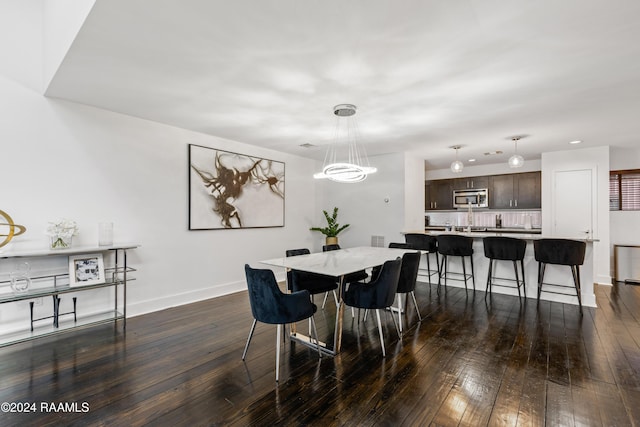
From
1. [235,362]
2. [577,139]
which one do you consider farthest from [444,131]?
[235,362]

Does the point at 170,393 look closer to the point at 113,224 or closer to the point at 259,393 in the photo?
the point at 259,393

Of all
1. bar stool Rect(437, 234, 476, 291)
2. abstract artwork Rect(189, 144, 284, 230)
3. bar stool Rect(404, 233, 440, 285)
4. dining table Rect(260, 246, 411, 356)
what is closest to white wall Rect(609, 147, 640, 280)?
bar stool Rect(437, 234, 476, 291)

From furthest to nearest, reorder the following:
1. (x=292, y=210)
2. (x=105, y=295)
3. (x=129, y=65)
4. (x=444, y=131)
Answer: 1. (x=292, y=210)
2. (x=444, y=131)
3. (x=105, y=295)
4. (x=129, y=65)

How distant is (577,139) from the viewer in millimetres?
4855

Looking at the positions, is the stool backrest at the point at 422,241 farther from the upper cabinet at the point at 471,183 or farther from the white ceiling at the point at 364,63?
the upper cabinet at the point at 471,183

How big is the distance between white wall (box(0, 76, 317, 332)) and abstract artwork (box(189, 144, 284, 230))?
13cm

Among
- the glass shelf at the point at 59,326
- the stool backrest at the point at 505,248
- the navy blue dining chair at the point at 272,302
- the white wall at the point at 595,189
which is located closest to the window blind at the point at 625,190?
the white wall at the point at 595,189

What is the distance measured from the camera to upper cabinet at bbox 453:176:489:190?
7.32 meters

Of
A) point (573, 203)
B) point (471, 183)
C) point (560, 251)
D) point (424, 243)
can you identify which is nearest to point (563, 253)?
point (560, 251)

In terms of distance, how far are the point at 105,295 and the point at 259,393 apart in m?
2.64

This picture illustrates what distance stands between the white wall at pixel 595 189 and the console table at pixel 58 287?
23.7 feet

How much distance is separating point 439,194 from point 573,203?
2.90m

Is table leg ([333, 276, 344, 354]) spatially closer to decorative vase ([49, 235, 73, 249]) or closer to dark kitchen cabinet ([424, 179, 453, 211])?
decorative vase ([49, 235, 73, 249])

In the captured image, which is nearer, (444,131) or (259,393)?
(259,393)
